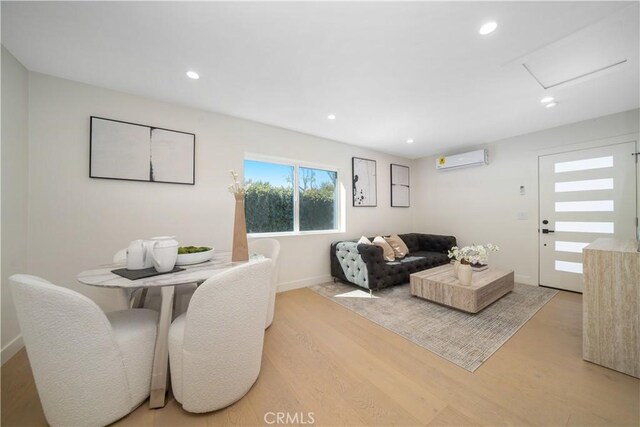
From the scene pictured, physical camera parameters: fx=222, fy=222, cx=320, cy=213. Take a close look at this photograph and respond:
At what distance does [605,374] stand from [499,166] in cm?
334

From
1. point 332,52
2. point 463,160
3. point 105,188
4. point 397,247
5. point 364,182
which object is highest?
point 332,52

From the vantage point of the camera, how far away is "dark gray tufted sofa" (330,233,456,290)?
3.16 m

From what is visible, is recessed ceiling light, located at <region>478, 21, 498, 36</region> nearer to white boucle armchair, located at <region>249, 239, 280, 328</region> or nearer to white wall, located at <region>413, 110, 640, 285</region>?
white boucle armchair, located at <region>249, 239, 280, 328</region>

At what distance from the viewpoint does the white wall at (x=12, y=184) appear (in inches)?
68.3

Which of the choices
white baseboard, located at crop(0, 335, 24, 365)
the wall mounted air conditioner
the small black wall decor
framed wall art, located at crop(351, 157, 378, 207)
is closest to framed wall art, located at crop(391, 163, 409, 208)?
framed wall art, located at crop(351, 157, 378, 207)

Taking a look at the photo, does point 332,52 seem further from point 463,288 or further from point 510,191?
point 510,191

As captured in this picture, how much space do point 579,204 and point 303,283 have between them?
4267mm

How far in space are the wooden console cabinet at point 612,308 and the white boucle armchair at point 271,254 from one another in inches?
103

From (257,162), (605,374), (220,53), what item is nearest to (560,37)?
(605,374)

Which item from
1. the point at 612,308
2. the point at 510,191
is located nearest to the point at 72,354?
the point at 612,308

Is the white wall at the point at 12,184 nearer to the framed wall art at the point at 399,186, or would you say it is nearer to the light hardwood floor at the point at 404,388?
the light hardwood floor at the point at 404,388

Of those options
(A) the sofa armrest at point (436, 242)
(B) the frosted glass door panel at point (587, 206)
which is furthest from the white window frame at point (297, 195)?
(B) the frosted glass door panel at point (587, 206)

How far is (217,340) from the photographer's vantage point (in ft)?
4.15

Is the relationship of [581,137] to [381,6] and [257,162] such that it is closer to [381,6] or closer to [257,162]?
[381,6]
